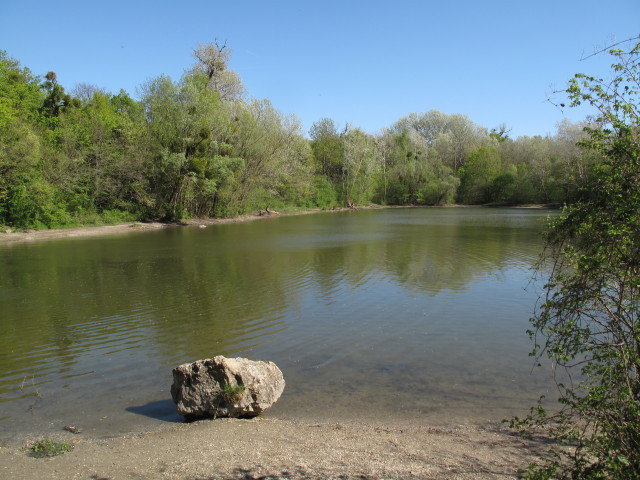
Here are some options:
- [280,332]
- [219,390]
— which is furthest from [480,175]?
[219,390]

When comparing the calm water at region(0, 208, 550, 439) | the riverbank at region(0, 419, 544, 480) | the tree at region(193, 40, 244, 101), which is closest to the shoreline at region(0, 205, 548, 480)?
the riverbank at region(0, 419, 544, 480)

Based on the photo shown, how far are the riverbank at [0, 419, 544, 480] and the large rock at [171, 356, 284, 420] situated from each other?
309 mm

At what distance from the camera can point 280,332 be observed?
11102 millimetres

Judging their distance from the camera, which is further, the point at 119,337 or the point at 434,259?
the point at 434,259

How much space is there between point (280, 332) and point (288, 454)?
588 cm

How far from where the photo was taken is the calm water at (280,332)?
23.8 ft

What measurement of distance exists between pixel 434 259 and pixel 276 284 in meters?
8.92

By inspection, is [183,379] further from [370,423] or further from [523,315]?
[523,315]

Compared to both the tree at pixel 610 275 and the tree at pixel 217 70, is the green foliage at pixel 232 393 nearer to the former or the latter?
the tree at pixel 610 275

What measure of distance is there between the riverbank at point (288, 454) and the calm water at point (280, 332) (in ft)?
2.09

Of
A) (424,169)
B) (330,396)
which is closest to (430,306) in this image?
(330,396)

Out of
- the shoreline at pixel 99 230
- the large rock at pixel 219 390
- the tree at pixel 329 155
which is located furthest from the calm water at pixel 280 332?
the tree at pixel 329 155

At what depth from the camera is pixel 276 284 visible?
1661 centimetres

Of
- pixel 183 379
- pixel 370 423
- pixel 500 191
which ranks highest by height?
pixel 500 191
